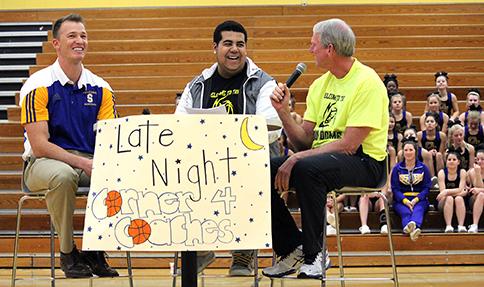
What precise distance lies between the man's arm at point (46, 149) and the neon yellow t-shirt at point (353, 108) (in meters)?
1.18

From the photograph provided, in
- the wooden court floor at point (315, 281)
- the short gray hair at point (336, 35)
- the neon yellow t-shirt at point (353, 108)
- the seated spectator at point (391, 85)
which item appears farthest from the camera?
the seated spectator at point (391, 85)

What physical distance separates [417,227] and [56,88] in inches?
147

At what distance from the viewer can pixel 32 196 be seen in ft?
15.4

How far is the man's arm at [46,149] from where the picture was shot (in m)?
4.59

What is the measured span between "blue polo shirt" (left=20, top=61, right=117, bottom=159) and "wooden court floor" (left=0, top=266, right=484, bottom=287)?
146cm

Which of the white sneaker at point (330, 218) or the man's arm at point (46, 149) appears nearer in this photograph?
the man's arm at point (46, 149)

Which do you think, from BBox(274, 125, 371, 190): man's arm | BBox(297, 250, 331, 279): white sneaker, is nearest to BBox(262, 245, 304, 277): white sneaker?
BBox(297, 250, 331, 279): white sneaker

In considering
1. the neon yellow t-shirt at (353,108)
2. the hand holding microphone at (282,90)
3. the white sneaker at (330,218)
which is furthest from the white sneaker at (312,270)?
the white sneaker at (330,218)

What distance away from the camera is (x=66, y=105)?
4.81 metres

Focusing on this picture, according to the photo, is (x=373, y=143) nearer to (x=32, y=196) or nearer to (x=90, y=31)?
(x=32, y=196)

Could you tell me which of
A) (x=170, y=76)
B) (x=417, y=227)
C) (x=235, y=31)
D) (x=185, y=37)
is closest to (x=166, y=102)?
(x=170, y=76)

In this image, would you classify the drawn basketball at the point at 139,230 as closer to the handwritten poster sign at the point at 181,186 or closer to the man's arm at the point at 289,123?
the handwritten poster sign at the point at 181,186

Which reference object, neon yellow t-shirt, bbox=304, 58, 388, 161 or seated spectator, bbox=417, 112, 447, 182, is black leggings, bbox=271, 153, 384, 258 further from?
seated spectator, bbox=417, 112, 447, 182

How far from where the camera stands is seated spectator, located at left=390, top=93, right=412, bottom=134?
8.55 meters
